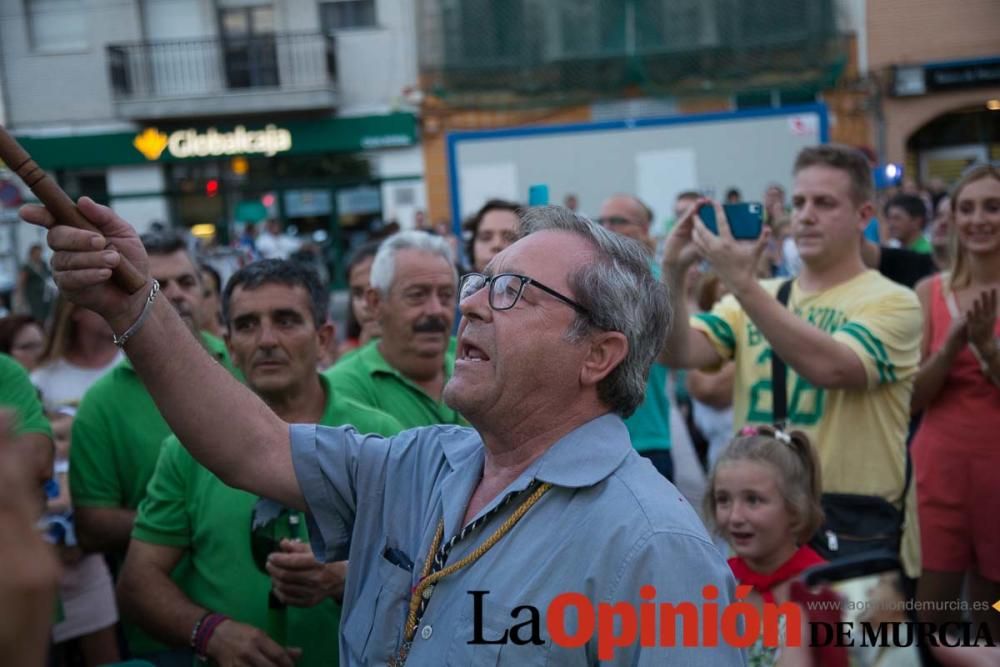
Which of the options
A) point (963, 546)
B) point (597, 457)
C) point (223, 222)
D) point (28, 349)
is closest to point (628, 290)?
point (597, 457)

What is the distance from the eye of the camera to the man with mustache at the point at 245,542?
2680 millimetres

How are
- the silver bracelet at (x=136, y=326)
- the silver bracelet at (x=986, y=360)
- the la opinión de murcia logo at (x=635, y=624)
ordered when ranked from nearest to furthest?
the la opinión de murcia logo at (x=635, y=624)
the silver bracelet at (x=136, y=326)
the silver bracelet at (x=986, y=360)

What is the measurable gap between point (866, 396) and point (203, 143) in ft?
68.7

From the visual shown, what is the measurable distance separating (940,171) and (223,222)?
605 inches

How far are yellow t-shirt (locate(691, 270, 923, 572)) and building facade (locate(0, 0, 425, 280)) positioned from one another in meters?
18.8

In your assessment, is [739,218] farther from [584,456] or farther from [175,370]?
[175,370]

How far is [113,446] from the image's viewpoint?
3486 mm

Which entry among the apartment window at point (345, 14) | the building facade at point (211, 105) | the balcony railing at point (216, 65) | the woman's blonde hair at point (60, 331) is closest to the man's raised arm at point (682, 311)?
the woman's blonde hair at point (60, 331)

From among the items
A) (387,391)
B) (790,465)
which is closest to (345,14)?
(387,391)

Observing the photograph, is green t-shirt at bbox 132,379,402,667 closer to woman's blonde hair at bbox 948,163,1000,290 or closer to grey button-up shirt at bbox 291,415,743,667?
grey button-up shirt at bbox 291,415,743,667

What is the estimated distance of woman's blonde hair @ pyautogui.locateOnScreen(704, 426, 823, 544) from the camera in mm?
3109

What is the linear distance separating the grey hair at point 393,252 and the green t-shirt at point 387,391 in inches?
12.3

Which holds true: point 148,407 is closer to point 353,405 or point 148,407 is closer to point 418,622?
point 353,405

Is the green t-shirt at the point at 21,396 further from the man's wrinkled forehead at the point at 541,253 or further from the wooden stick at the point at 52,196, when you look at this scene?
the man's wrinkled forehead at the point at 541,253
